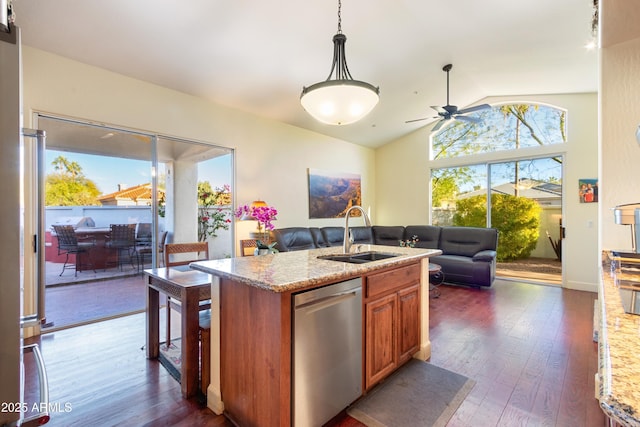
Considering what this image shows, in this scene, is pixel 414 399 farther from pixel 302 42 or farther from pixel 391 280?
pixel 302 42

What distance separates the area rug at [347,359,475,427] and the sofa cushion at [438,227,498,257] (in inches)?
141

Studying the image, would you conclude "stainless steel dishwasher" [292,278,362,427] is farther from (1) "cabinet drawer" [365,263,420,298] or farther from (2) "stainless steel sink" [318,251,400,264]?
(2) "stainless steel sink" [318,251,400,264]

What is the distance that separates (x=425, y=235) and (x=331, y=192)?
7.03 ft

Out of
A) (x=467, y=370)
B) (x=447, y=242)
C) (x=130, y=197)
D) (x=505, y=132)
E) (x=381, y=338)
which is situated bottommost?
(x=467, y=370)

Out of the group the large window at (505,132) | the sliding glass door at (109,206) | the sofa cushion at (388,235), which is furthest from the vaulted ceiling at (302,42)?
the sofa cushion at (388,235)

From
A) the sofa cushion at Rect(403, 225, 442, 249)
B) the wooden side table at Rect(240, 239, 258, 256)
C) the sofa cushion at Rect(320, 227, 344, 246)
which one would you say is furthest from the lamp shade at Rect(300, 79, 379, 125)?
the sofa cushion at Rect(403, 225, 442, 249)

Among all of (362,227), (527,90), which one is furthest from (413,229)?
(527,90)

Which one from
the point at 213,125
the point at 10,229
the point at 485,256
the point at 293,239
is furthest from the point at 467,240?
the point at 10,229

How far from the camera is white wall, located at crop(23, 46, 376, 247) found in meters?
2.97

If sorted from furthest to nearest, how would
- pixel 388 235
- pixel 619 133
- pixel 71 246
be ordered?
pixel 388 235 → pixel 71 246 → pixel 619 133

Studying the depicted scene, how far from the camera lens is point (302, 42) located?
3.27 meters

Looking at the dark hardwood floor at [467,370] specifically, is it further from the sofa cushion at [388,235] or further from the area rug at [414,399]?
the sofa cushion at [388,235]

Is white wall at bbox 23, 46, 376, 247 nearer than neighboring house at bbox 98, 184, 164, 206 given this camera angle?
Yes

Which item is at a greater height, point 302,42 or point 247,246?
point 302,42
